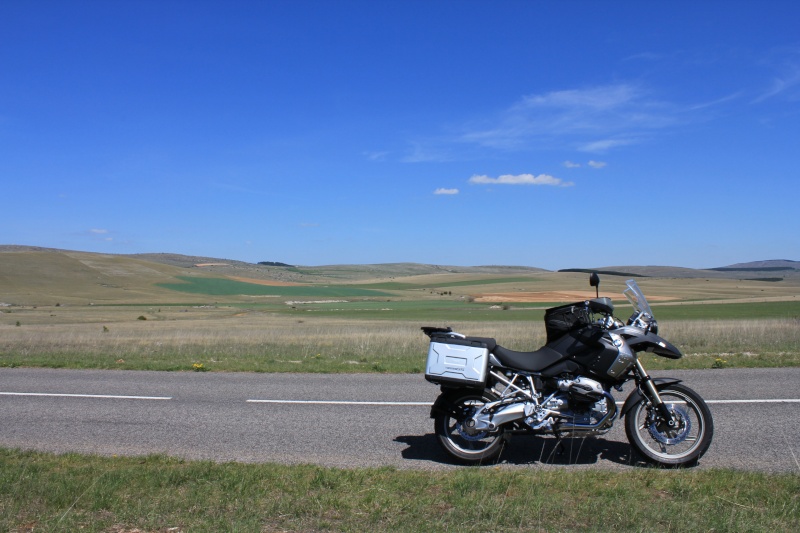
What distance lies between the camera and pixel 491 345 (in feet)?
22.2

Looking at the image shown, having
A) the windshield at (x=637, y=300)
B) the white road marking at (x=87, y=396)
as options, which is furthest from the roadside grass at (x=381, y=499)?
the white road marking at (x=87, y=396)

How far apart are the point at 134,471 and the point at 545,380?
374 cm

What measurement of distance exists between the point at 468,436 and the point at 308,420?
2.52m

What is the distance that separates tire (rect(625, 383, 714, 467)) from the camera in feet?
20.9

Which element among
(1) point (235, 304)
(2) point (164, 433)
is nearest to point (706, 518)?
(2) point (164, 433)

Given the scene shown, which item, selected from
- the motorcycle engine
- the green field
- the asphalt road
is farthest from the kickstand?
the green field

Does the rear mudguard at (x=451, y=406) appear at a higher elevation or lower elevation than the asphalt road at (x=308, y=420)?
higher

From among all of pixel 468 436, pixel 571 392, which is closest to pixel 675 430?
pixel 571 392

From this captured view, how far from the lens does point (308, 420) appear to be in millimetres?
8477

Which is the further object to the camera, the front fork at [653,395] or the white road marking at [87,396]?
the white road marking at [87,396]

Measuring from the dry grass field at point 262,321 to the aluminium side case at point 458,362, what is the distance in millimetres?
5977

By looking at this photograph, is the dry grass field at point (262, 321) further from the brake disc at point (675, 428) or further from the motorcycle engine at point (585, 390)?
the brake disc at point (675, 428)

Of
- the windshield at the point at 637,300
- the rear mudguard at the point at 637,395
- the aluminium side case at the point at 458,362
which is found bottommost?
the rear mudguard at the point at 637,395

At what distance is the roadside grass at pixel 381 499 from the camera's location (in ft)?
15.1
